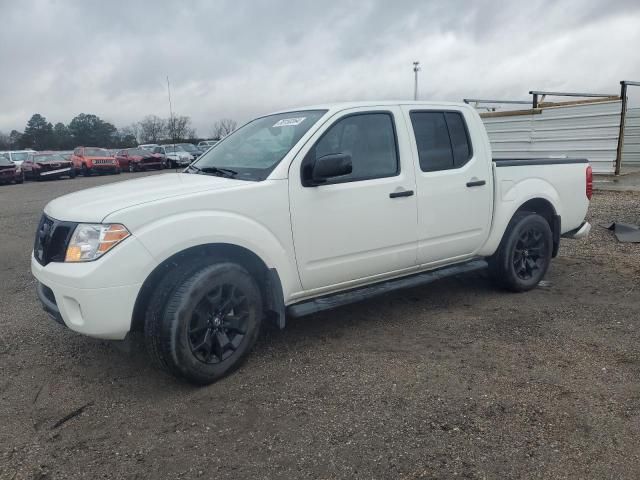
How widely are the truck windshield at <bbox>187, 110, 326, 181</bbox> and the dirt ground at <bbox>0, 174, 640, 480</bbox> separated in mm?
1356

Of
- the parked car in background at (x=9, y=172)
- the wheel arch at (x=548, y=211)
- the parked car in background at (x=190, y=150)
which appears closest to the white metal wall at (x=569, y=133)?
the wheel arch at (x=548, y=211)

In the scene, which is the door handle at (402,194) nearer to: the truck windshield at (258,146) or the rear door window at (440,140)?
the rear door window at (440,140)

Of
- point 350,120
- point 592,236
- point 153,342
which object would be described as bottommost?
point 592,236

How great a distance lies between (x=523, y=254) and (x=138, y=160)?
28413mm

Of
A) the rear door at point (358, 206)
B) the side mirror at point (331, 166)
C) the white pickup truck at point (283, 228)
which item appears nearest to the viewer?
the white pickup truck at point (283, 228)

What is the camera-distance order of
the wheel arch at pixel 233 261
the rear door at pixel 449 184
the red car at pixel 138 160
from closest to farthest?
the wheel arch at pixel 233 261 < the rear door at pixel 449 184 < the red car at pixel 138 160

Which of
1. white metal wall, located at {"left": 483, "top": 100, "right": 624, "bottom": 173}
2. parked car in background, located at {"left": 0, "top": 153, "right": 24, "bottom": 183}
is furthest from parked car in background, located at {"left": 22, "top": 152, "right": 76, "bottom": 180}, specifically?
white metal wall, located at {"left": 483, "top": 100, "right": 624, "bottom": 173}

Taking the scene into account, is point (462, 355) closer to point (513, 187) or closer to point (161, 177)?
point (513, 187)

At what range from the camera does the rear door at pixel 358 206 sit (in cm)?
378

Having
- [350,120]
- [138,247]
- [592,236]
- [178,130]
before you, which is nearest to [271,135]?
[350,120]

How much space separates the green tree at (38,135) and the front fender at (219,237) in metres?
65.5

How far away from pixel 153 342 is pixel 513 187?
350 cm

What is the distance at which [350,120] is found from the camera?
4.11 metres

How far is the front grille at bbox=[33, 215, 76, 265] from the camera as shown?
3.26m
